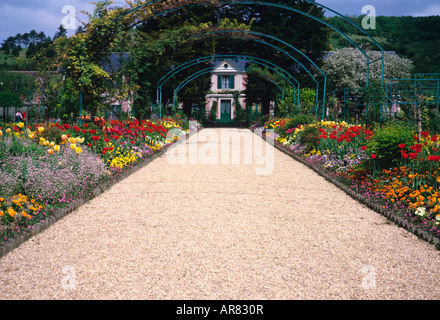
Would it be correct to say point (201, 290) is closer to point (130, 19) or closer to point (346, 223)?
point (346, 223)

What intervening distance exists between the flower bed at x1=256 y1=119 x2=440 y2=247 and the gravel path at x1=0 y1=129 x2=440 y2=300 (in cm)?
25

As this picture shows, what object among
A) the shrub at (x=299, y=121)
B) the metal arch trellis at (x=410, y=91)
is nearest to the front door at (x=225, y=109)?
the metal arch trellis at (x=410, y=91)

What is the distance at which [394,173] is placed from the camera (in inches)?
250

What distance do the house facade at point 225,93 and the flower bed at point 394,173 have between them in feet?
112

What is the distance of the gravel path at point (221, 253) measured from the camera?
128 inches

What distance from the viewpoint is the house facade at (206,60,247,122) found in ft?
144

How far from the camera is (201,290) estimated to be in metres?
3.21

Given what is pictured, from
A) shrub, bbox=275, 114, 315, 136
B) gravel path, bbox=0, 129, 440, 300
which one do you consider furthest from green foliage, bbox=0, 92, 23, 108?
gravel path, bbox=0, 129, 440, 300

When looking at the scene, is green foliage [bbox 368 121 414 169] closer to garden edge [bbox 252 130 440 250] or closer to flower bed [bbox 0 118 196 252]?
garden edge [bbox 252 130 440 250]

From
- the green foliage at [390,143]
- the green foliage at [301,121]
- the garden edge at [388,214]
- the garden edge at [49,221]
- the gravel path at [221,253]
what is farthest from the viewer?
the green foliage at [301,121]

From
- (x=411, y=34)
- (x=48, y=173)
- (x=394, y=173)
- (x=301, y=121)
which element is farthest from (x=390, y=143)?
(x=411, y=34)

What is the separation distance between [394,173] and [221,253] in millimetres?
3576

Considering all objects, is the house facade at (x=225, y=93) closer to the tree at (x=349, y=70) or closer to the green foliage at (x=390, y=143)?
the tree at (x=349, y=70)

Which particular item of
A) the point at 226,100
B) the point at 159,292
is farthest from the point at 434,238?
the point at 226,100
